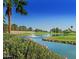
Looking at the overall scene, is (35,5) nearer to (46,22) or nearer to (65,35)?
(46,22)

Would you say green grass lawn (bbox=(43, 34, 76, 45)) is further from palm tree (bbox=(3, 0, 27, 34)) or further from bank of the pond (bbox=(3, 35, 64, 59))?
palm tree (bbox=(3, 0, 27, 34))

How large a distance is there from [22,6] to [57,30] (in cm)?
36

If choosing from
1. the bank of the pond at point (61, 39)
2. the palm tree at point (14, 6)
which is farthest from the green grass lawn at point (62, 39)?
the palm tree at point (14, 6)

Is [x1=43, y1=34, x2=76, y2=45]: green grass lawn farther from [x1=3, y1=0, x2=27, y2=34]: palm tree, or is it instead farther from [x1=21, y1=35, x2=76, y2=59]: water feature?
[x1=3, y1=0, x2=27, y2=34]: palm tree

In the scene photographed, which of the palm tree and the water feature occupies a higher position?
the palm tree

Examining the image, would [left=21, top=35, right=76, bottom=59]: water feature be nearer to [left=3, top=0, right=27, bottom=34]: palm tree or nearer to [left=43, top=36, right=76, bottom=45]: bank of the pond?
[left=43, top=36, right=76, bottom=45]: bank of the pond

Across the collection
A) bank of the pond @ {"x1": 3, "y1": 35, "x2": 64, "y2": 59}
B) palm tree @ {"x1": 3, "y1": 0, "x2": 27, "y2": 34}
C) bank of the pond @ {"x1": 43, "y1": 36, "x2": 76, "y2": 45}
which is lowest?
bank of the pond @ {"x1": 3, "y1": 35, "x2": 64, "y2": 59}

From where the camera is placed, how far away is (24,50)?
81.9 inches

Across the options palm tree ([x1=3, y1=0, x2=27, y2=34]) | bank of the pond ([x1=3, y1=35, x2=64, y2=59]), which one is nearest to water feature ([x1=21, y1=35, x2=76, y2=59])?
bank of the pond ([x1=3, y1=35, x2=64, y2=59])

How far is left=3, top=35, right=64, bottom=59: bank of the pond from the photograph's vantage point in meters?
2.07

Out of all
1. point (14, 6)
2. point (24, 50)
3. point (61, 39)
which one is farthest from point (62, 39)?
point (14, 6)

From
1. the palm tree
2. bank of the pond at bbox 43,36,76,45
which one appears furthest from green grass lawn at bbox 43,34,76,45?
the palm tree

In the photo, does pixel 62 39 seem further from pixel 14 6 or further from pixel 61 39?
pixel 14 6

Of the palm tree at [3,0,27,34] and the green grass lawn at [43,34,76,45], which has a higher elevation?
the palm tree at [3,0,27,34]
